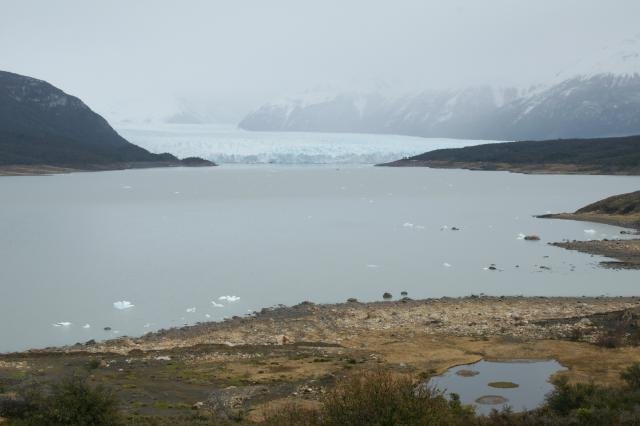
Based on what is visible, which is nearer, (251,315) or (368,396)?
(368,396)

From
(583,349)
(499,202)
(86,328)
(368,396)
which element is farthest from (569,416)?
(499,202)

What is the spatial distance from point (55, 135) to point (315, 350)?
13441 centimetres

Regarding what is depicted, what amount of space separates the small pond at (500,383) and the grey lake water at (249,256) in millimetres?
9205

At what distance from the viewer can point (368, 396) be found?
8477mm

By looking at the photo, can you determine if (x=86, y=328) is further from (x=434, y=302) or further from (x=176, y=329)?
(x=434, y=302)

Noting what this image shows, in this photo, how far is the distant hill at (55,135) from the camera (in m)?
123

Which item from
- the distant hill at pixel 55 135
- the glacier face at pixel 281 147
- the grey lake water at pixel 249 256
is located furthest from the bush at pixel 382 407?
the distant hill at pixel 55 135

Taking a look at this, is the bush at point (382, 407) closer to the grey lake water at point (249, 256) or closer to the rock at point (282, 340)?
the rock at point (282, 340)

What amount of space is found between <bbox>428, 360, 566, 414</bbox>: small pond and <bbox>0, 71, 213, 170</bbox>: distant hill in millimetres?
111517

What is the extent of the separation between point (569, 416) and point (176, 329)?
12230 millimetres

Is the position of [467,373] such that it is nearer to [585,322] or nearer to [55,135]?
[585,322]

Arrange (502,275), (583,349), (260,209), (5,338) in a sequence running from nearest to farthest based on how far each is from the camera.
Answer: (583,349) < (5,338) < (502,275) < (260,209)

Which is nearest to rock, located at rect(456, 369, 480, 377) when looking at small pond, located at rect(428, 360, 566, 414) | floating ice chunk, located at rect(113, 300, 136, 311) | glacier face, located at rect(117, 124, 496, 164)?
small pond, located at rect(428, 360, 566, 414)

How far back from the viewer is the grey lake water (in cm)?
2272
